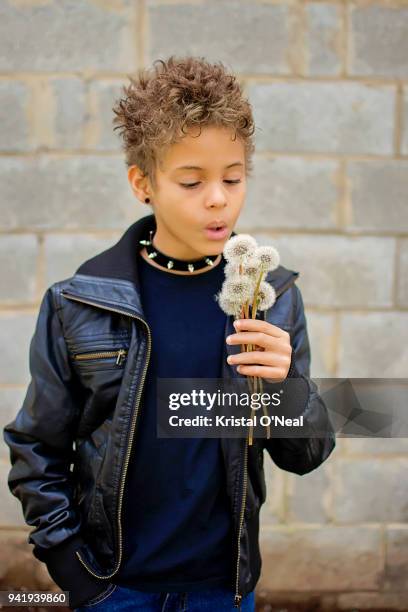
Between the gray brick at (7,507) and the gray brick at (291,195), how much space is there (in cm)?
174

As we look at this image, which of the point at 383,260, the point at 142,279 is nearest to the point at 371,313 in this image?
the point at 383,260

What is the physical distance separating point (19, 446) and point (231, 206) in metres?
0.85

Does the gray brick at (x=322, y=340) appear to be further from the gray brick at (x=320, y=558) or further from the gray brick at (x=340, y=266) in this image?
the gray brick at (x=320, y=558)

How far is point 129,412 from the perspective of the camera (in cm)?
159

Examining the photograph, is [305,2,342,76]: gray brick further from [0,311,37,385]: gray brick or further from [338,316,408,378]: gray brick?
[0,311,37,385]: gray brick

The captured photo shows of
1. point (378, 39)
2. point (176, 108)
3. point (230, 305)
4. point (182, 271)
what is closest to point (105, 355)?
point (182, 271)

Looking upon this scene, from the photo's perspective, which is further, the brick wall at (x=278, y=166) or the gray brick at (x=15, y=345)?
the gray brick at (x=15, y=345)

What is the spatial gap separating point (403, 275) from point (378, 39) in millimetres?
1124

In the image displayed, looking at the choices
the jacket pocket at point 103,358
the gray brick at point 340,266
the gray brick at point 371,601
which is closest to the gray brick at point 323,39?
the gray brick at point 340,266

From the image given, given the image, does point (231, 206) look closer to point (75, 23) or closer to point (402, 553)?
point (75, 23)

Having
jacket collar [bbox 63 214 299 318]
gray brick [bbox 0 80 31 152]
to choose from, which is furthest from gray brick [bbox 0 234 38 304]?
jacket collar [bbox 63 214 299 318]

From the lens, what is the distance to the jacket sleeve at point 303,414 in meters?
1.58

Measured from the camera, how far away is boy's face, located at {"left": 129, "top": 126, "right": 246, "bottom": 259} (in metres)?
1.53

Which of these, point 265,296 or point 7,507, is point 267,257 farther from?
point 7,507
